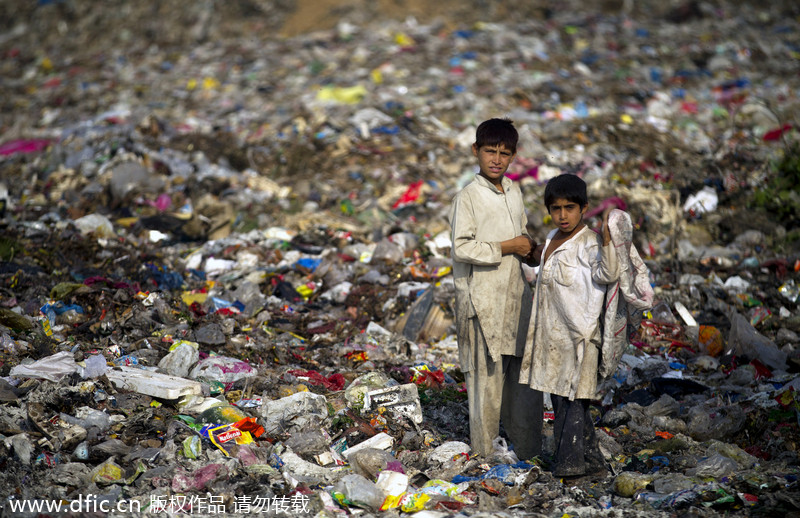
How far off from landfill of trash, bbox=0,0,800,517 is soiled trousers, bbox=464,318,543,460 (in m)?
0.10

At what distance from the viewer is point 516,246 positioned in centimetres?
298

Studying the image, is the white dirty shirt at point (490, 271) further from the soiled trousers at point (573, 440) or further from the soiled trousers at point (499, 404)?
the soiled trousers at point (573, 440)

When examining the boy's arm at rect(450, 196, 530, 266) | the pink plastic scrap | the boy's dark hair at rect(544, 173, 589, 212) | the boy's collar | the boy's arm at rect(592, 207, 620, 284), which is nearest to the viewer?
the boy's arm at rect(592, 207, 620, 284)

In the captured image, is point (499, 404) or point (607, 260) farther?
point (499, 404)

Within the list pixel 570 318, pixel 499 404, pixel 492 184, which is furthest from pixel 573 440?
pixel 492 184

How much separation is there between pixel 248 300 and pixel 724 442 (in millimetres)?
3395

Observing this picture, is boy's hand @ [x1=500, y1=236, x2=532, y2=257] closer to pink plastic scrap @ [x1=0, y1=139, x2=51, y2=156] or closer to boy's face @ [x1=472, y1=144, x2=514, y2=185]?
boy's face @ [x1=472, y1=144, x2=514, y2=185]

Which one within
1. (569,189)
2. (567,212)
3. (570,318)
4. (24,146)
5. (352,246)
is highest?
(569,189)

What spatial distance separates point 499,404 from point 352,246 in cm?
313

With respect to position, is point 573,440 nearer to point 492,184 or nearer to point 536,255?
point 536,255

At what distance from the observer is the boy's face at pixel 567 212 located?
284cm

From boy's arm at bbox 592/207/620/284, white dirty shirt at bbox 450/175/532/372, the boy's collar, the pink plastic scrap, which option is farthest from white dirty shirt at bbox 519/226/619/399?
the pink plastic scrap

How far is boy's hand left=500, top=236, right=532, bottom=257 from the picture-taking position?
2.98 metres

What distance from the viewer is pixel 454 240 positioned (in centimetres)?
303
